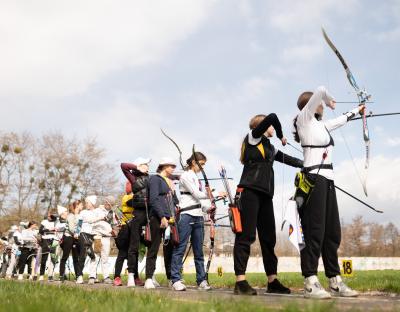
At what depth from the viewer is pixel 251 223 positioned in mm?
6359

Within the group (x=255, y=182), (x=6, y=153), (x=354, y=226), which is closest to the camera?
(x=255, y=182)

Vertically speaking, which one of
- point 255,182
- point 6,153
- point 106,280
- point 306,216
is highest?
point 6,153

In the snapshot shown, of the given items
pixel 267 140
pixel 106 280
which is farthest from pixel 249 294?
pixel 106 280

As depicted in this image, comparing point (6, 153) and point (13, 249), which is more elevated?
point (6, 153)

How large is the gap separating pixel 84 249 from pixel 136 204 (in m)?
3.59

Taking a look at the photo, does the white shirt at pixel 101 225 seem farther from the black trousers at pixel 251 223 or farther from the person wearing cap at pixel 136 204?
the black trousers at pixel 251 223

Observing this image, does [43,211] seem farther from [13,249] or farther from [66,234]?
[66,234]

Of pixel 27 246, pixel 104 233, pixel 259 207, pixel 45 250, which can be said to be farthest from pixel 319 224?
Result: pixel 27 246

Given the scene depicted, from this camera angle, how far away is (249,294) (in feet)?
20.1

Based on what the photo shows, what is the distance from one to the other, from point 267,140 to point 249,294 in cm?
192

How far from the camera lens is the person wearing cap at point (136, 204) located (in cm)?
960

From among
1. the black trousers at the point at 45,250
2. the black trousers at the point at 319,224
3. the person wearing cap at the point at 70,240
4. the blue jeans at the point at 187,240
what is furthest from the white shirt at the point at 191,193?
the black trousers at the point at 45,250

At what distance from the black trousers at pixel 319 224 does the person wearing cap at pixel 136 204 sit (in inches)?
162

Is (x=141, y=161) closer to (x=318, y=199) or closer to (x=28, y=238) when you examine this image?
(x=318, y=199)
